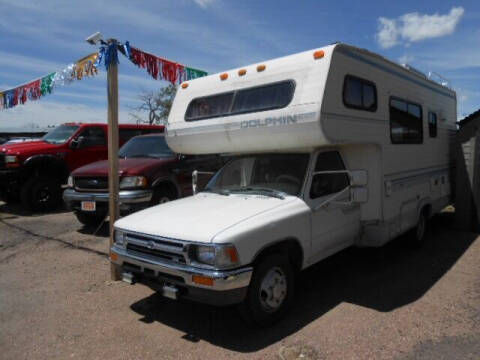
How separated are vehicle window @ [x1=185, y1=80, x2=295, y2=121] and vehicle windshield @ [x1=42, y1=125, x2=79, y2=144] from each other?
590 cm

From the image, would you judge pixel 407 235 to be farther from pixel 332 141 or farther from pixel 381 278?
pixel 332 141

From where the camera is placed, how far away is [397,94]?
5703mm

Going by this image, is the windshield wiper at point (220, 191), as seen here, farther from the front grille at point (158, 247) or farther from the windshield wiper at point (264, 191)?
the front grille at point (158, 247)

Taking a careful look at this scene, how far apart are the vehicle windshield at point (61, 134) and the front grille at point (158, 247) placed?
6.97 meters

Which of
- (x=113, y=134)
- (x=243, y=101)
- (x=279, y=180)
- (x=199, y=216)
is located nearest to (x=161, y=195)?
(x=113, y=134)

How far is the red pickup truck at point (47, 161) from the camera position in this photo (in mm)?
9266

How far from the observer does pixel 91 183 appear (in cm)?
737

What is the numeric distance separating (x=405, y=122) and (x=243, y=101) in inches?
104

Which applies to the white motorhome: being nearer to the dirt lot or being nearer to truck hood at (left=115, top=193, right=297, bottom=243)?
truck hood at (left=115, top=193, right=297, bottom=243)

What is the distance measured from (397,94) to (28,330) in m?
5.33

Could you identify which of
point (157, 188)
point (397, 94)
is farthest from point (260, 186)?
point (157, 188)

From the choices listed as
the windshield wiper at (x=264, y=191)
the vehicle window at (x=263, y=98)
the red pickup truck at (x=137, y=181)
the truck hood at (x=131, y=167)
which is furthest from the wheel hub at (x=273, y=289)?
the truck hood at (x=131, y=167)

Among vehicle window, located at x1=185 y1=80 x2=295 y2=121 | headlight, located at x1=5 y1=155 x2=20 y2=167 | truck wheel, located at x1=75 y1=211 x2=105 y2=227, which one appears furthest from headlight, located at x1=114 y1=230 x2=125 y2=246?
headlight, located at x1=5 y1=155 x2=20 y2=167

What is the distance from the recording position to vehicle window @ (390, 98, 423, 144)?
18.3 ft
